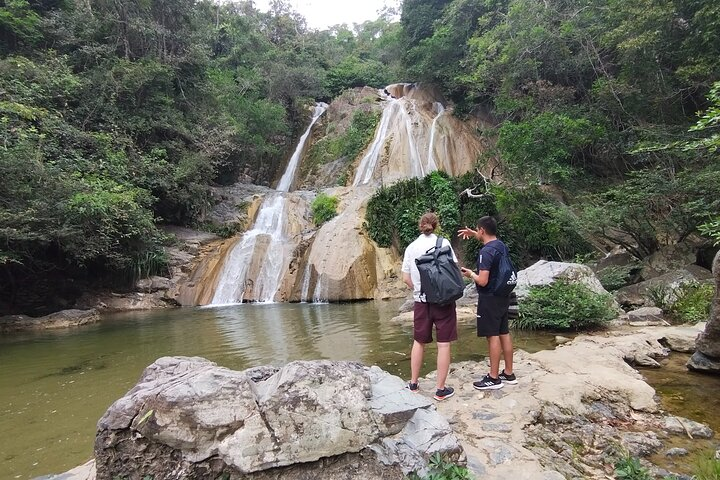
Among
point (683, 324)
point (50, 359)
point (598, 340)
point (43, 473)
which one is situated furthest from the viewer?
point (50, 359)

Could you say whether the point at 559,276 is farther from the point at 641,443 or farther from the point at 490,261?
the point at 641,443

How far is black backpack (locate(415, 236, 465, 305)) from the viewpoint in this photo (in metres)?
3.53

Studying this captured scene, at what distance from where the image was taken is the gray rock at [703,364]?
440cm

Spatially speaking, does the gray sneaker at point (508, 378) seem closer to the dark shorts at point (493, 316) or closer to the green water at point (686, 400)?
the dark shorts at point (493, 316)

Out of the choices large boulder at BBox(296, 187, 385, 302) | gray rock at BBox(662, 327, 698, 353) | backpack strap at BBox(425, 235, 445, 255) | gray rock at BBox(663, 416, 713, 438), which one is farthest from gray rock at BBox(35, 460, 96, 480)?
large boulder at BBox(296, 187, 385, 302)

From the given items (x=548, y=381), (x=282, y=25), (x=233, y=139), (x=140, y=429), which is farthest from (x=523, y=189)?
(x=282, y=25)

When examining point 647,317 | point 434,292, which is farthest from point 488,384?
point 647,317

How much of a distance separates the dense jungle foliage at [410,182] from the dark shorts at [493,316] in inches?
229

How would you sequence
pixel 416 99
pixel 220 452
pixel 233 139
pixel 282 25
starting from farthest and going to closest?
1. pixel 282 25
2. pixel 416 99
3. pixel 233 139
4. pixel 220 452

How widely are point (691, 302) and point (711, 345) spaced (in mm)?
3133

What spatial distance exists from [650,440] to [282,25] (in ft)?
134

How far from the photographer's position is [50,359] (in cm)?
702

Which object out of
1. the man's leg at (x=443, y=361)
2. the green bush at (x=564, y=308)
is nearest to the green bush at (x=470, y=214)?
the green bush at (x=564, y=308)

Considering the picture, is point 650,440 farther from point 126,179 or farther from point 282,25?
point 282,25
